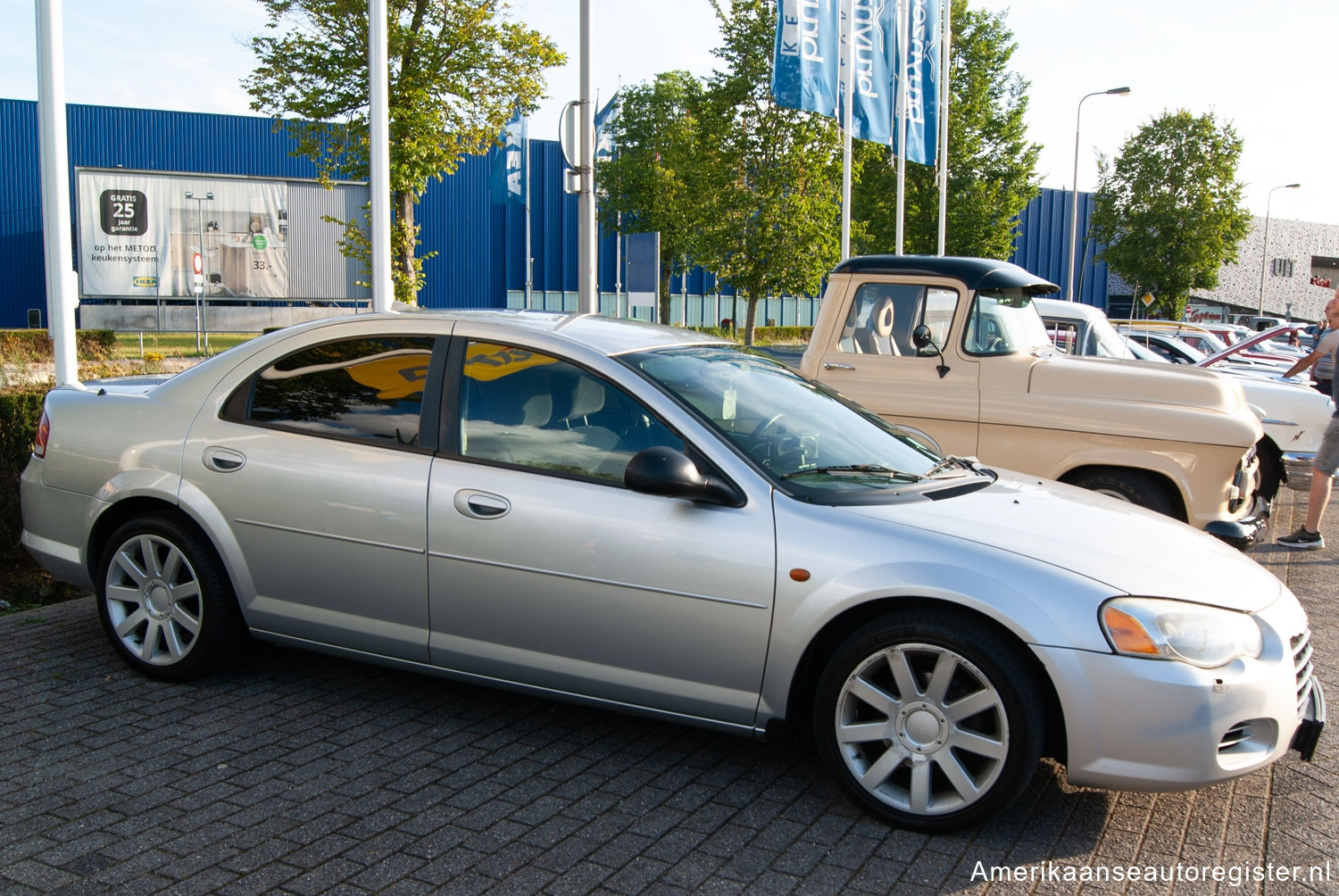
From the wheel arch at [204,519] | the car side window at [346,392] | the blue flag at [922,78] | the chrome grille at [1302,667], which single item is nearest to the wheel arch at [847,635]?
the chrome grille at [1302,667]

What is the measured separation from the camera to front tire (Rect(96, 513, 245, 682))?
452 cm

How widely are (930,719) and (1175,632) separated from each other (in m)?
0.76

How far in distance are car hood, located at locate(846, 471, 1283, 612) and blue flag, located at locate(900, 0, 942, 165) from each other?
18.7 metres

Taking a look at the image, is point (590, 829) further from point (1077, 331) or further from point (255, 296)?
point (255, 296)

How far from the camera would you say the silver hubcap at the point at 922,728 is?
3375mm

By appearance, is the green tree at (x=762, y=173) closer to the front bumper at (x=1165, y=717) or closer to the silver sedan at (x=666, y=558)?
the silver sedan at (x=666, y=558)

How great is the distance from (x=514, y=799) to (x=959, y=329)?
4.76m

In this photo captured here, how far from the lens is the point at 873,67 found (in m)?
19.3

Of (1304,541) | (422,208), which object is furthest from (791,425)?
(422,208)

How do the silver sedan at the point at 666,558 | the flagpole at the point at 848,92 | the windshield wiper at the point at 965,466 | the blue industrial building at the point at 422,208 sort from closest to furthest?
1. the silver sedan at the point at 666,558
2. the windshield wiper at the point at 965,466
3. the flagpole at the point at 848,92
4. the blue industrial building at the point at 422,208

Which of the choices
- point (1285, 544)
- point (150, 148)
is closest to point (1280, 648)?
point (1285, 544)

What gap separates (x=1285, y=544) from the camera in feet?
27.2

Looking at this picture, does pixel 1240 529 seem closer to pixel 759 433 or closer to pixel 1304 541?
pixel 1304 541

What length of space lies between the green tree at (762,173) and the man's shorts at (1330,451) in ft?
57.7
